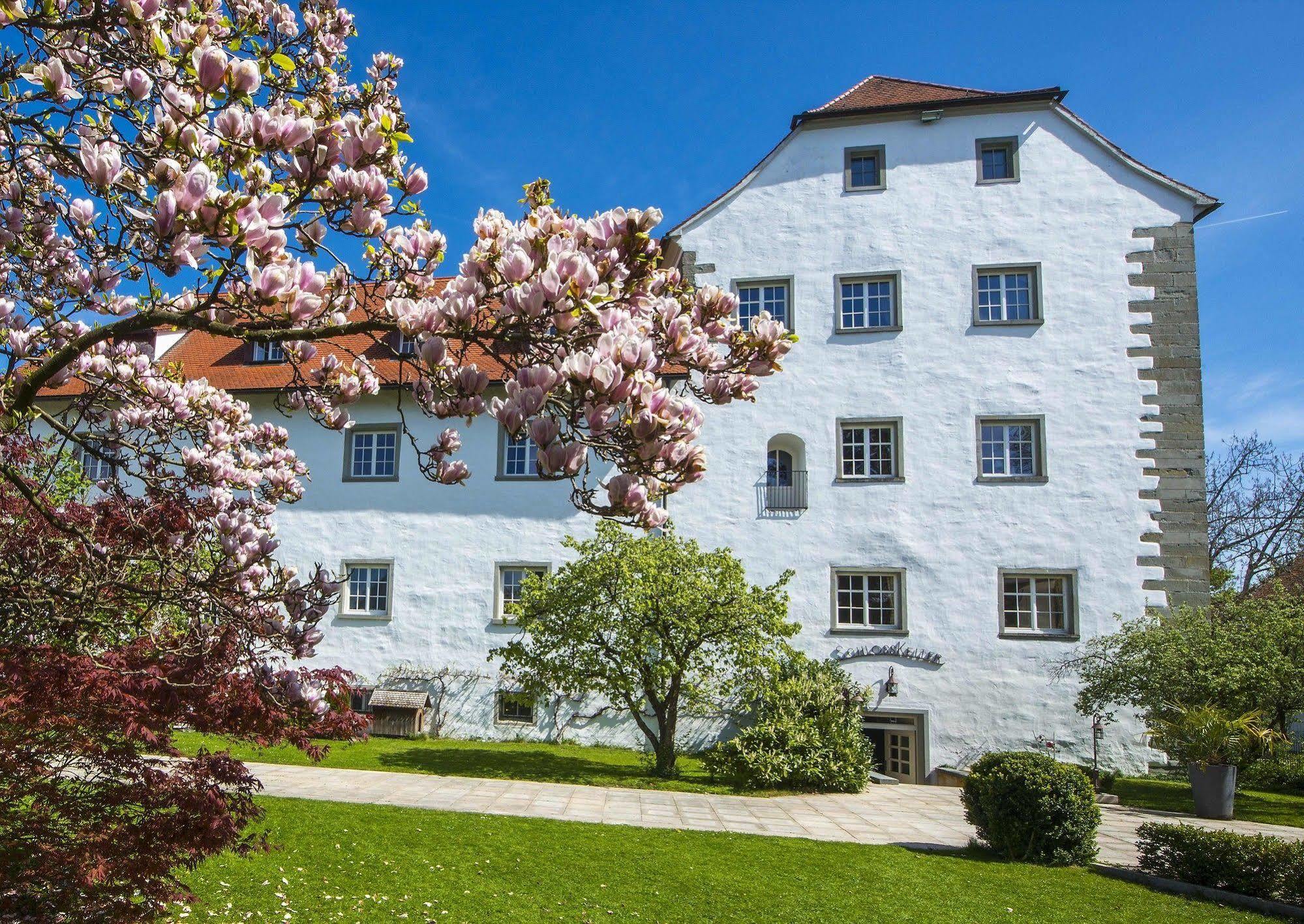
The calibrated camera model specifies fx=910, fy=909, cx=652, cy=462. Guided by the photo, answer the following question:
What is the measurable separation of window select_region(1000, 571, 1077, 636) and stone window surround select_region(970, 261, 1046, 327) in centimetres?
520

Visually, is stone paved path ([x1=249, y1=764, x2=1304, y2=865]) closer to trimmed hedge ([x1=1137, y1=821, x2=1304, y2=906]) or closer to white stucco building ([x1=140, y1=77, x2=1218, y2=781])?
trimmed hedge ([x1=1137, y1=821, x2=1304, y2=906])

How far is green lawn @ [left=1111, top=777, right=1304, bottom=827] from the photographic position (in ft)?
45.7

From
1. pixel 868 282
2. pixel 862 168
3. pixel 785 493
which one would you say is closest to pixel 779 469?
pixel 785 493

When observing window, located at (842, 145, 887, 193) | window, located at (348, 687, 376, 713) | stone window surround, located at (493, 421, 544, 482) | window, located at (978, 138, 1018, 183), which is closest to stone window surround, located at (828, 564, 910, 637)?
stone window surround, located at (493, 421, 544, 482)

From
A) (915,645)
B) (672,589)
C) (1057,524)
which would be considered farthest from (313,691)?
(1057,524)

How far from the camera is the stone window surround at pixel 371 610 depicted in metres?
20.2

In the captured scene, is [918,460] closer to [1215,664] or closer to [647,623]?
[1215,664]

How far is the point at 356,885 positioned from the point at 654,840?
3.55 m

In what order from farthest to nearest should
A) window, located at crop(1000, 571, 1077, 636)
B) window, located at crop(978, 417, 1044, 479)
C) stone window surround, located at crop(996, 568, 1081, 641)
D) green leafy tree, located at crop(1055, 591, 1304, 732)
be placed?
window, located at crop(978, 417, 1044, 479)
window, located at crop(1000, 571, 1077, 636)
stone window surround, located at crop(996, 568, 1081, 641)
green leafy tree, located at crop(1055, 591, 1304, 732)

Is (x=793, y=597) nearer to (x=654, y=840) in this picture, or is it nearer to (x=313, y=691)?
(x=654, y=840)

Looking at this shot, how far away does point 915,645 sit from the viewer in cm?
1841

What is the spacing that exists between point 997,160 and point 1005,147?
1.10 ft

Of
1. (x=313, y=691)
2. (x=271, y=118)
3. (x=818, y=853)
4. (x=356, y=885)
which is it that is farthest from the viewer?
(x=818, y=853)

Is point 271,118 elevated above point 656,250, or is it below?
above
